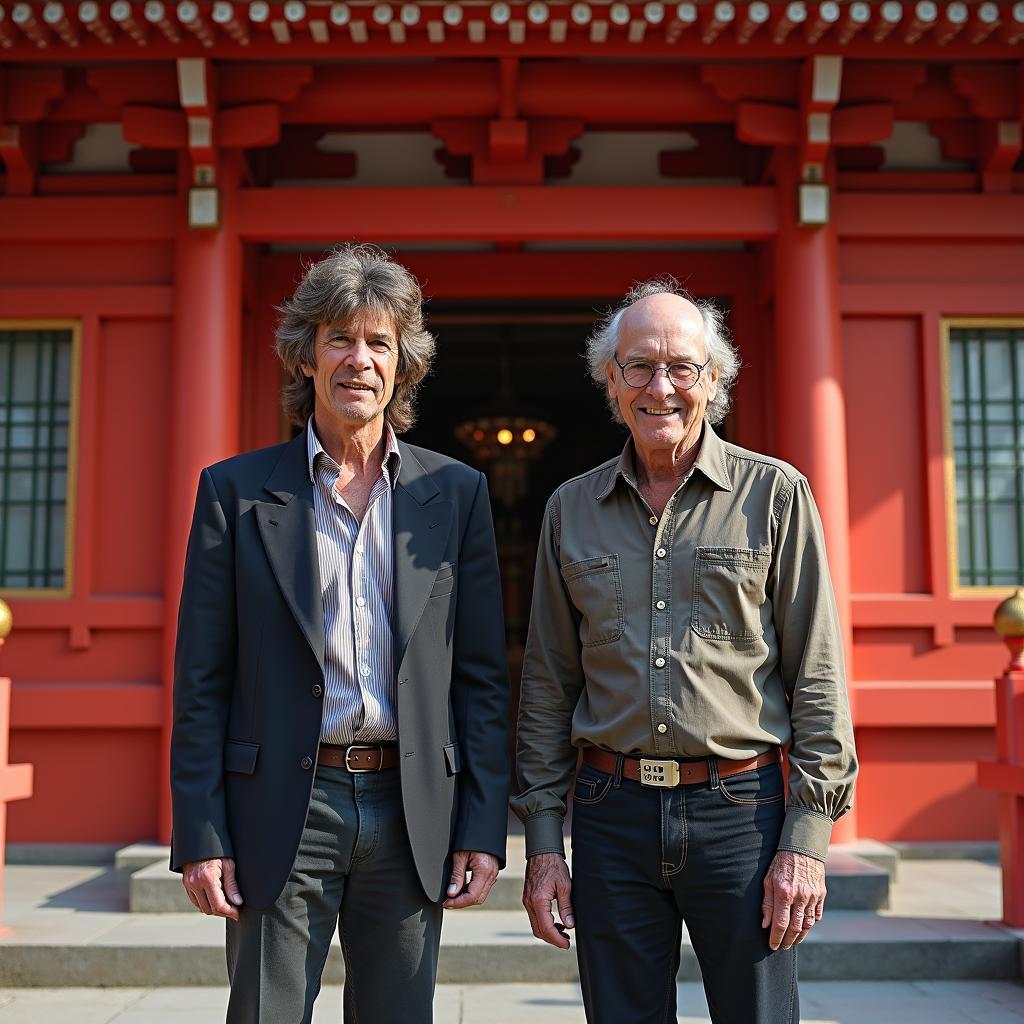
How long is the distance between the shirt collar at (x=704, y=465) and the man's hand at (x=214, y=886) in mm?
1039

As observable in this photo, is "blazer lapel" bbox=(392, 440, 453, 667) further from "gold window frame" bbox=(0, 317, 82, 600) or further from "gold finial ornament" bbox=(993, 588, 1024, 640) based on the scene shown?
"gold window frame" bbox=(0, 317, 82, 600)

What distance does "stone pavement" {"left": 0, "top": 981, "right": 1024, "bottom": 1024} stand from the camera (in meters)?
3.63

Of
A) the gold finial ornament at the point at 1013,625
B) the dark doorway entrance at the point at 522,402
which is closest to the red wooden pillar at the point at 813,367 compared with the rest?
the gold finial ornament at the point at 1013,625

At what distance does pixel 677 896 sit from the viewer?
209 cm

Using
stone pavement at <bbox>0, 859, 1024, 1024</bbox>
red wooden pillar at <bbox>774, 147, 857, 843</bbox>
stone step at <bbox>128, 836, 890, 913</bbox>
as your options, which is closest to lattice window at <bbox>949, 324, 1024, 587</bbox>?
red wooden pillar at <bbox>774, 147, 857, 843</bbox>

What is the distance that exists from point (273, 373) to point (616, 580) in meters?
4.49

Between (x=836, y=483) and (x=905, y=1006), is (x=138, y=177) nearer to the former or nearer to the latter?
(x=836, y=483)

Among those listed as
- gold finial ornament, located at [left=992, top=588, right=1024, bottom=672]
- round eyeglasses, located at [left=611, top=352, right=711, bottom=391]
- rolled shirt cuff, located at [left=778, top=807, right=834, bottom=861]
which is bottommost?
rolled shirt cuff, located at [left=778, top=807, right=834, bottom=861]

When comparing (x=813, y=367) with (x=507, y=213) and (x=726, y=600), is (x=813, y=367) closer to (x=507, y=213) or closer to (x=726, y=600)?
(x=507, y=213)

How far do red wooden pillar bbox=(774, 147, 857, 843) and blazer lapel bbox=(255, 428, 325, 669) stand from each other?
3.56 meters

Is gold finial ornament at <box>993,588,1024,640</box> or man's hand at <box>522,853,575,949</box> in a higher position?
gold finial ornament at <box>993,588,1024,640</box>

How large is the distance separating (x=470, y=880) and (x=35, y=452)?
14.3 feet

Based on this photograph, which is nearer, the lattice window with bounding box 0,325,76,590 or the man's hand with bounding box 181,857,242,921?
the man's hand with bounding box 181,857,242,921

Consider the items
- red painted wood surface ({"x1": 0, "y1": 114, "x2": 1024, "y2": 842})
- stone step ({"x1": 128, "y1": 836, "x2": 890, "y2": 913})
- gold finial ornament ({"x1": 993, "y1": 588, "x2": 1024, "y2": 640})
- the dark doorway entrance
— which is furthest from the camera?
the dark doorway entrance
